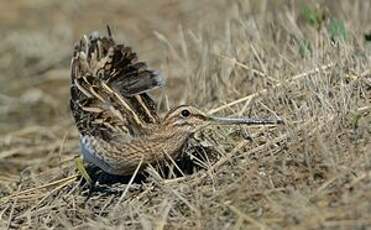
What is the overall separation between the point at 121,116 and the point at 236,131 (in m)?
0.65

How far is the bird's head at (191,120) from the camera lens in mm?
5176

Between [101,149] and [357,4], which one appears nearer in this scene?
[101,149]

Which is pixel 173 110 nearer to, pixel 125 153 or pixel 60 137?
pixel 125 153

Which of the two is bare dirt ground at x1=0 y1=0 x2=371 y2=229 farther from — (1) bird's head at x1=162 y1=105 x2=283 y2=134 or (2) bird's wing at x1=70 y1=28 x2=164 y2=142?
(2) bird's wing at x1=70 y1=28 x2=164 y2=142

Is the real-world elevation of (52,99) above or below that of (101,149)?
below

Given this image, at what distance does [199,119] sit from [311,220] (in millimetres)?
1164

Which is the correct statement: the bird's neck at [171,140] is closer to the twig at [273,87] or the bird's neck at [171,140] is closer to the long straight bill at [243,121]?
the long straight bill at [243,121]

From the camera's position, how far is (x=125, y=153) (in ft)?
17.3

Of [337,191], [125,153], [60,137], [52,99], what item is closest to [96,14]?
[52,99]

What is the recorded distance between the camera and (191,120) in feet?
17.1

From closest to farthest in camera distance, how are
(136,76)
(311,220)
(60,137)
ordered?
(311,220), (136,76), (60,137)

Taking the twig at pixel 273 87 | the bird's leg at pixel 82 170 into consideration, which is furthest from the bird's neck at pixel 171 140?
the twig at pixel 273 87

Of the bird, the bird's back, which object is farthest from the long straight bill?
the bird's back

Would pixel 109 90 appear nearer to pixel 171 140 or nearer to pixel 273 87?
pixel 171 140
